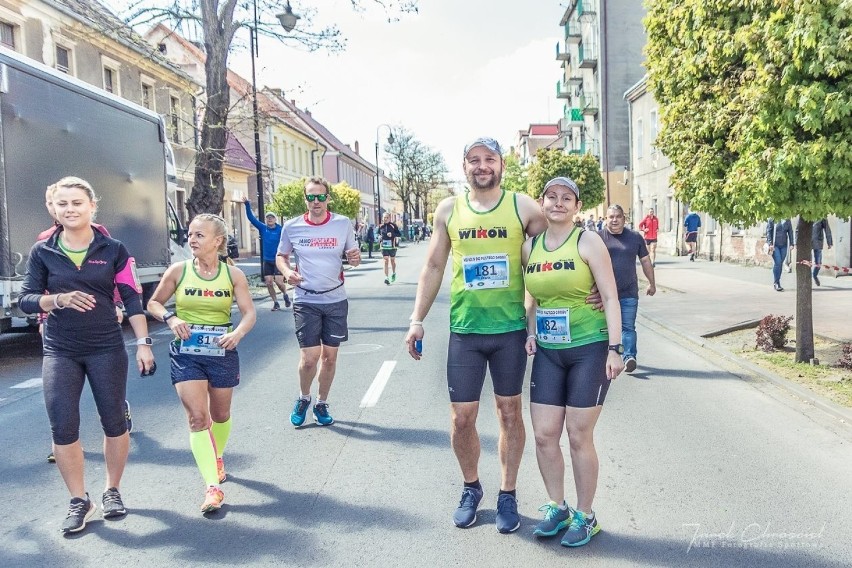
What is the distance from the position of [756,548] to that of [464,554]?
1411 mm

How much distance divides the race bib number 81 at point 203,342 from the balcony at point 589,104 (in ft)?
152

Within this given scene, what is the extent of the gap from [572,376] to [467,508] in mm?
931

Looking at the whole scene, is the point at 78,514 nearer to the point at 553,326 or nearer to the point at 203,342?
the point at 203,342

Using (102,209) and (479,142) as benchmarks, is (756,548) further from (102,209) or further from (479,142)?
(102,209)

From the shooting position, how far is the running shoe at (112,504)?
4.02 m

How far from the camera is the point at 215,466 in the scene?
4.22 metres

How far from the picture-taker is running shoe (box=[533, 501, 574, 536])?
363 cm

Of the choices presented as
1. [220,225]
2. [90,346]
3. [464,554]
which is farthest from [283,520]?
[220,225]

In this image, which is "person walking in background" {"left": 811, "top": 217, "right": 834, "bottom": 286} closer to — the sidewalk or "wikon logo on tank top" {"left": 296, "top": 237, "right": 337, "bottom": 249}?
the sidewalk

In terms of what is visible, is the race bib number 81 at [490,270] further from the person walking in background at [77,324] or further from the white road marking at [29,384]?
the white road marking at [29,384]

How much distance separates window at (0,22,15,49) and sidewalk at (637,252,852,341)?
60.4ft

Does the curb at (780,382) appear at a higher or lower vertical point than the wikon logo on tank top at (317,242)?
lower

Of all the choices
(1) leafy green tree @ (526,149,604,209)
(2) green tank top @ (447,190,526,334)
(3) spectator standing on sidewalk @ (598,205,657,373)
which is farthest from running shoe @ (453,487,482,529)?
(1) leafy green tree @ (526,149,604,209)

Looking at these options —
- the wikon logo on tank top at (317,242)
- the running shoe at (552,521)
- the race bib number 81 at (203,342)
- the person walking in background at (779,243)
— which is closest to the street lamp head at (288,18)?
the person walking in background at (779,243)
